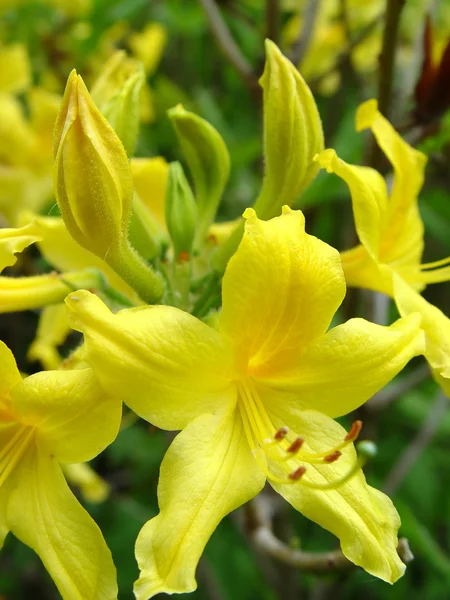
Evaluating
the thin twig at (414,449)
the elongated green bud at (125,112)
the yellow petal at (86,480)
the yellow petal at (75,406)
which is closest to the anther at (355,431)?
the yellow petal at (75,406)

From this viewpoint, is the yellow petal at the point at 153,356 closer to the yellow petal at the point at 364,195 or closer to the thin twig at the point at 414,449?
the yellow petal at the point at 364,195

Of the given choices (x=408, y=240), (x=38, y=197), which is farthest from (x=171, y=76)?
(x=408, y=240)

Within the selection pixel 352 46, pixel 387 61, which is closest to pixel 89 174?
pixel 387 61

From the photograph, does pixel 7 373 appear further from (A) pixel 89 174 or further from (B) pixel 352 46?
(B) pixel 352 46

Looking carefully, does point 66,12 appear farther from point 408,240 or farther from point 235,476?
point 235,476

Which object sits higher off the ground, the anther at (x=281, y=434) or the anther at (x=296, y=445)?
the anther at (x=296, y=445)

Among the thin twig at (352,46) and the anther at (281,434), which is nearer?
the anther at (281,434)
